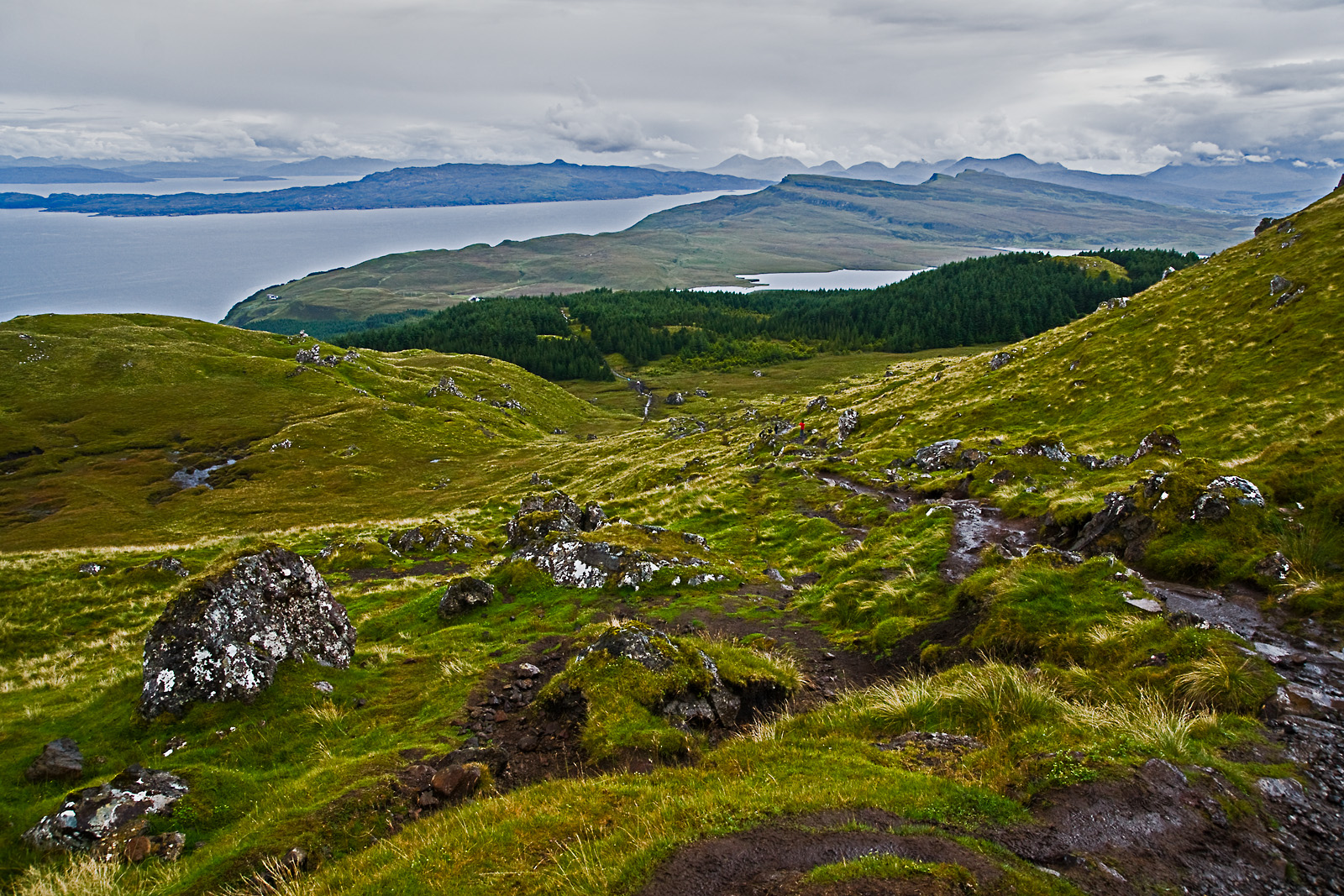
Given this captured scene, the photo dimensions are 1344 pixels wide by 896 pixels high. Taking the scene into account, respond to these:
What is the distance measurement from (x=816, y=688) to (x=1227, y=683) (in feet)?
Result: 26.0

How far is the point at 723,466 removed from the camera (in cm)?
5672

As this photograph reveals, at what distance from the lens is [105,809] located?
10.8 m

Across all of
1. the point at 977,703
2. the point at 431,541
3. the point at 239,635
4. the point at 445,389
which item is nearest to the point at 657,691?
the point at 977,703

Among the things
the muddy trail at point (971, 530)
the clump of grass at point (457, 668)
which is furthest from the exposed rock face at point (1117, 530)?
the clump of grass at point (457, 668)

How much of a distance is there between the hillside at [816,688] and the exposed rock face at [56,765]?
0.17 metres

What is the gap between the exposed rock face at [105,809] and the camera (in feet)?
34.7

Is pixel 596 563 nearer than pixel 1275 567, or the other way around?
pixel 1275 567

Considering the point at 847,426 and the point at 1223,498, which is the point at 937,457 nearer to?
the point at 847,426

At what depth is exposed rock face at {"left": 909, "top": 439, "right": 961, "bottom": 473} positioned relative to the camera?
38.8m

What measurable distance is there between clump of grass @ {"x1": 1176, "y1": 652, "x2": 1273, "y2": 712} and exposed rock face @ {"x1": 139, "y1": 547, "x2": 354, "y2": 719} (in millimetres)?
19578

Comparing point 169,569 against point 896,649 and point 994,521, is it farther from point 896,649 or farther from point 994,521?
point 994,521

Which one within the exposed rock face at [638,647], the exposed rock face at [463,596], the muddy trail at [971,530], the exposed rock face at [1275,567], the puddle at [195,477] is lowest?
the puddle at [195,477]

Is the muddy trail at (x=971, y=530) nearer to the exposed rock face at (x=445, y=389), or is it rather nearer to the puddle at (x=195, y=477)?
the puddle at (x=195, y=477)

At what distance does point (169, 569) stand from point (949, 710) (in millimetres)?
46782
